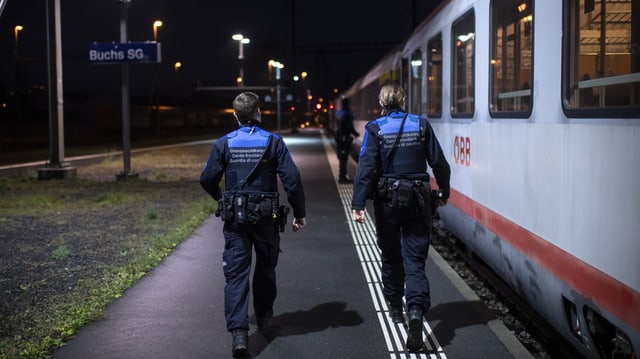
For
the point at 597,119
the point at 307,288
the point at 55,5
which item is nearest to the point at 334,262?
the point at 307,288

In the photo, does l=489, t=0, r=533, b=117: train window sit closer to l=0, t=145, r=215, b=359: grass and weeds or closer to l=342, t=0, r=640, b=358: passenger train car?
l=342, t=0, r=640, b=358: passenger train car

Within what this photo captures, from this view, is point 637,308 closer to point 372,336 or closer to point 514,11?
point 372,336

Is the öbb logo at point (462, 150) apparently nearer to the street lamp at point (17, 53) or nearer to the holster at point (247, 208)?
the holster at point (247, 208)

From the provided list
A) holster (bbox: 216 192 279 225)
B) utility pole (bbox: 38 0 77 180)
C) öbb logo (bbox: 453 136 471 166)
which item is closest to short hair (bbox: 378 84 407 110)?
holster (bbox: 216 192 279 225)

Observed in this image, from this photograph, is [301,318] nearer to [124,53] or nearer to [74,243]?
[74,243]

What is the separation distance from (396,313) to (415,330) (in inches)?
22.6

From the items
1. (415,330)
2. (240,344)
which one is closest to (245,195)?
(240,344)

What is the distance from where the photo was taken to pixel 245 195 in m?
4.62

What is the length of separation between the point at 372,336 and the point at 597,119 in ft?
7.84

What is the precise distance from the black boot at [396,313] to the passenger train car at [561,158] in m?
0.90

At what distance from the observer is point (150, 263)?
7.60 metres

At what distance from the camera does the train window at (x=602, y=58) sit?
3.37m

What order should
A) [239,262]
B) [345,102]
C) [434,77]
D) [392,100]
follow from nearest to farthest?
1. [239,262]
2. [392,100]
3. [434,77]
4. [345,102]

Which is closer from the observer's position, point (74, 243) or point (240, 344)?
point (240, 344)
